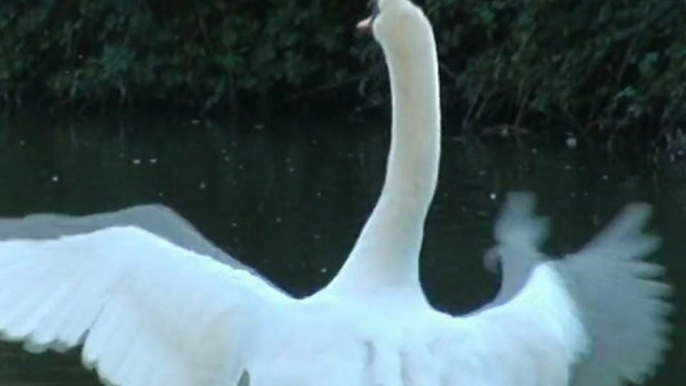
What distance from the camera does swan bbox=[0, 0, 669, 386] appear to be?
161 inches

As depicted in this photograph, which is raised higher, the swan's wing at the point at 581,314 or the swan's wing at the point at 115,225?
the swan's wing at the point at 115,225

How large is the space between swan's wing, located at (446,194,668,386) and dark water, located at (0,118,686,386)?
3.42 m

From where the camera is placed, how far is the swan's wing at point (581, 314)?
4207mm

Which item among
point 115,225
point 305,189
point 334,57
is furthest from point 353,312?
point 334,57

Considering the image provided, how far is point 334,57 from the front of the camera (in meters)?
19.9

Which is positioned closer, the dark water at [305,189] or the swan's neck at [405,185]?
the swan's neck at [405,185]

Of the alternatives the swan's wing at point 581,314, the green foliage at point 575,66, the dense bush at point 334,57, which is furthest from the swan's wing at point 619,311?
the green foliage at point 575,66

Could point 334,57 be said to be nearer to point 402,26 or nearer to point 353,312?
point 402,26

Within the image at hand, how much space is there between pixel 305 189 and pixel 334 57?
20.5 feet

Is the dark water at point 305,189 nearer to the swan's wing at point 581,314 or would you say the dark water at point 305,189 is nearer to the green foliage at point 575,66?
the green foliage at point 575,66

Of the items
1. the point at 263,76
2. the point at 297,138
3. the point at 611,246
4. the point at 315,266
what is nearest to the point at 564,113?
the point at 297,138

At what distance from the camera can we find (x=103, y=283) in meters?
4.21

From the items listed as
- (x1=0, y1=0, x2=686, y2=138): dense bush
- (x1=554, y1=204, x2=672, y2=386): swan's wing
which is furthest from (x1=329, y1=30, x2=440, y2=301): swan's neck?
(x1=0, y1=0, x2=686, y2=138): dense bush

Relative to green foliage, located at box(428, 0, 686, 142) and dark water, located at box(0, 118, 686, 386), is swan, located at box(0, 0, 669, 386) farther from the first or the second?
green foliage, located at box(428, 0, 686, 142)
